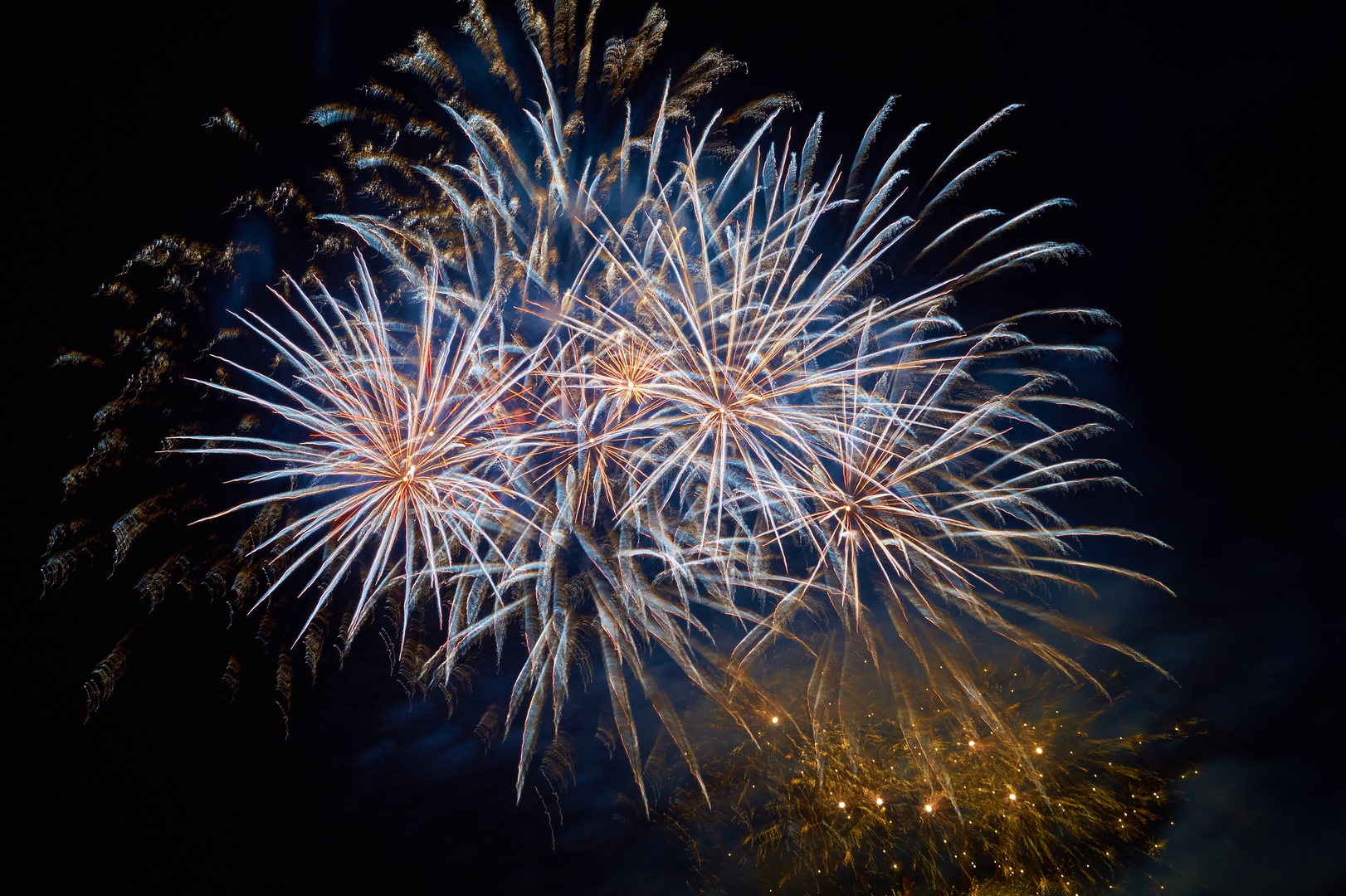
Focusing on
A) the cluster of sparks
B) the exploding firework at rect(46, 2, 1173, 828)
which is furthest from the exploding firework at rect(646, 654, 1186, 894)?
the cluster of sparks

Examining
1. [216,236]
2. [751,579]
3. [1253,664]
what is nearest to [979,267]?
[751,579]

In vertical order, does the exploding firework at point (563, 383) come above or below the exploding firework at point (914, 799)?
above

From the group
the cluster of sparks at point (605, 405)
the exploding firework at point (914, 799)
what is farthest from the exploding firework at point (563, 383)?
the exploding firework at point (914, 799)

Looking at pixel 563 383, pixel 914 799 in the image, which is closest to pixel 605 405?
pixel 563 383

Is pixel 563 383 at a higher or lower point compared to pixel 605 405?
higher

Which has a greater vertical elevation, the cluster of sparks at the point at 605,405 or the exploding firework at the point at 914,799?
the cluster of sparks at the point at 605,405

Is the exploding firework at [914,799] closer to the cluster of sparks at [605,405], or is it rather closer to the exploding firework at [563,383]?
the exploding firework at [563,383]

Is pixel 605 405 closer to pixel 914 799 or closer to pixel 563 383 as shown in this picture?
pixel 563 383

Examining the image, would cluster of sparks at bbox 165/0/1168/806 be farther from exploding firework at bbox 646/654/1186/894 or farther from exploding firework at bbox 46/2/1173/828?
exploding firework at bbox 646/654/1186/894

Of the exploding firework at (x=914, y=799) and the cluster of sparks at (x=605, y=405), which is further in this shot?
the exploding firework at (x=914, y=799)
